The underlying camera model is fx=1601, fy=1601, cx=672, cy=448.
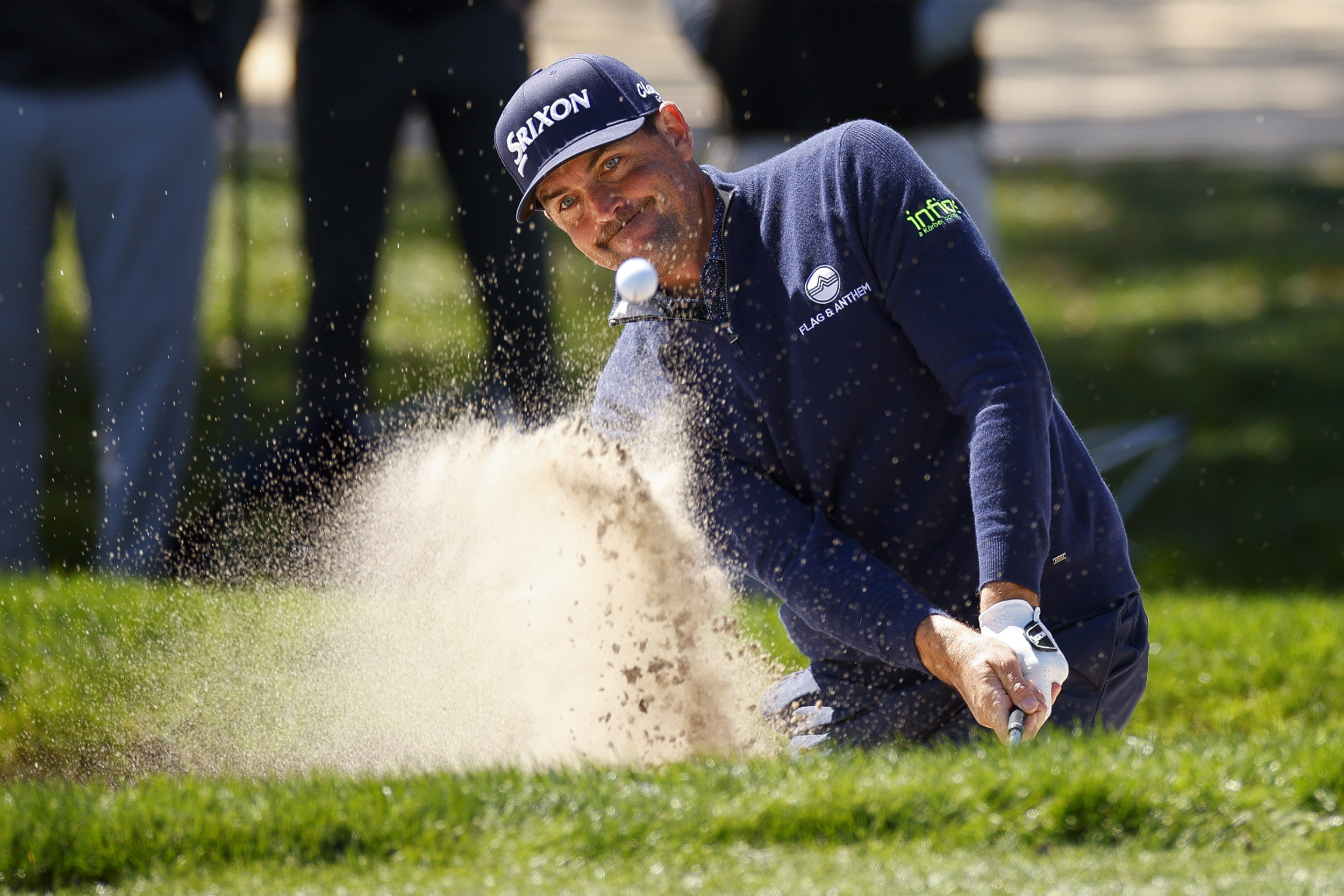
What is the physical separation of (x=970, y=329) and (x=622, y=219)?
67 centimetres

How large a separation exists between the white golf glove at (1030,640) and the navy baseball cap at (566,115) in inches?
42.5

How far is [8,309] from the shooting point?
17.2 ft

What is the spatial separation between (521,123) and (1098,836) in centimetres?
160

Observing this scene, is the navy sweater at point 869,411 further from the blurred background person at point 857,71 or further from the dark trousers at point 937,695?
the blurred background person at point 857,71

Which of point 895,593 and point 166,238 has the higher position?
point 166,238

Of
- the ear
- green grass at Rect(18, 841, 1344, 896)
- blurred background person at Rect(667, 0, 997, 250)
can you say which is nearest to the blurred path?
blurred background person at Rect(667, 0, 997, 250)

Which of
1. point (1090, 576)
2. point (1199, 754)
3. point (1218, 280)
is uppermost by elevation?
point (1090, 576)

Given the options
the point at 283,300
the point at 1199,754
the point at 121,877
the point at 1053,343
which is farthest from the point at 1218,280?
the point at 121,877

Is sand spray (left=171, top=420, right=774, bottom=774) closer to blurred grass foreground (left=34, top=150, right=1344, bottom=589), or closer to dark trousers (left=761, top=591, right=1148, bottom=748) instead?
dark trousers (left=761, top=591, right=1148, bottom=748)

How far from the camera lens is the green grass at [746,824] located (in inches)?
97.0

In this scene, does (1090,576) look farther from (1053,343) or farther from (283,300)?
(283,300)

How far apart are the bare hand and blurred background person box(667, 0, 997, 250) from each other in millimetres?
3201

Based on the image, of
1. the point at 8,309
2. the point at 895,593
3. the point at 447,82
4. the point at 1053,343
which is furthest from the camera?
the point at 1053,343

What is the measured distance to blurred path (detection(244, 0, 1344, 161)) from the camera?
13.2 metres
